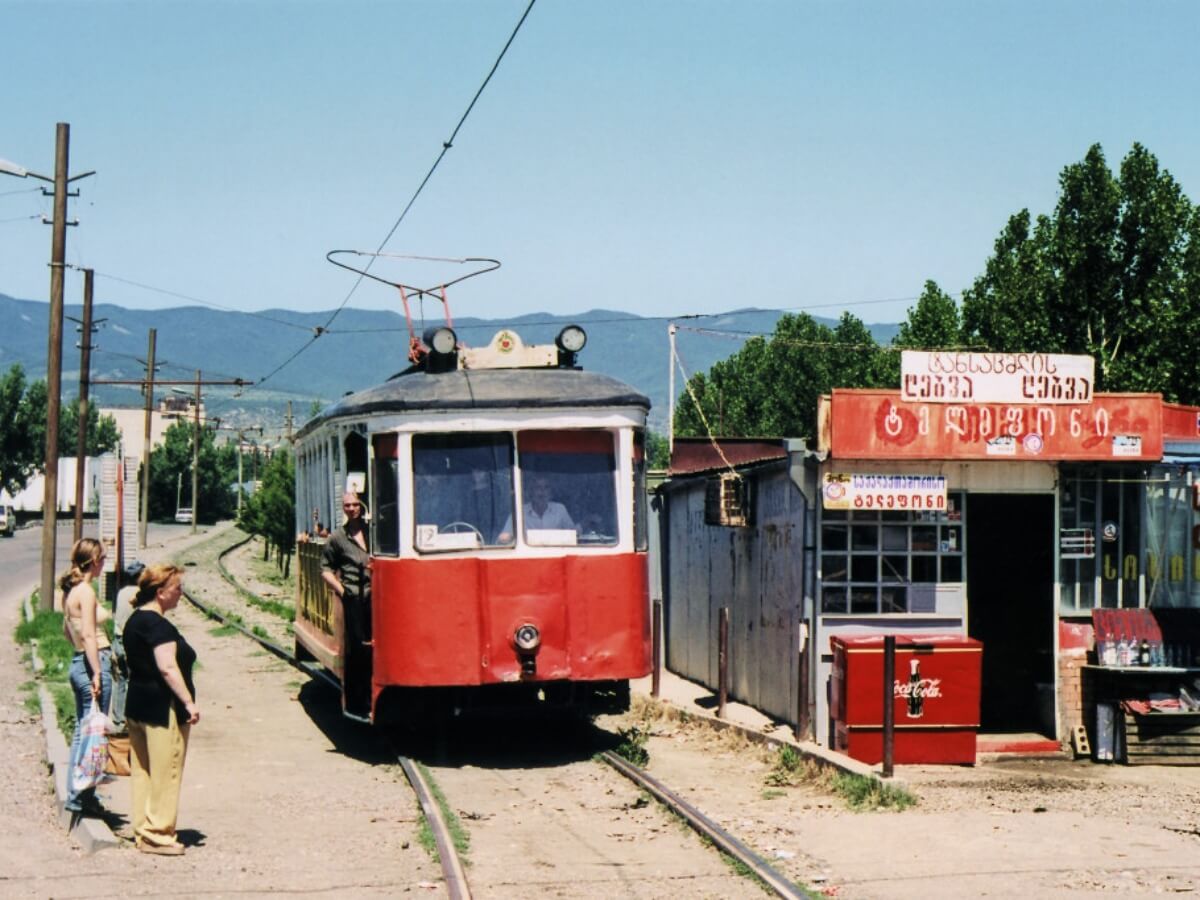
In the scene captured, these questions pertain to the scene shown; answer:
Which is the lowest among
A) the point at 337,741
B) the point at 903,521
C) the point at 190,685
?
the point at 337,741

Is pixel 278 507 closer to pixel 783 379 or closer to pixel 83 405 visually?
pixel 83 405

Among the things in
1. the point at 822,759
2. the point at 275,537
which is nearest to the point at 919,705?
the point at 822,759

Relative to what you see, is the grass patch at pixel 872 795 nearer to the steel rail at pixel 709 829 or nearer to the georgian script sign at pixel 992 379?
the steel rail at pixel 709 829

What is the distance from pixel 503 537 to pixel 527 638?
80 centimetres

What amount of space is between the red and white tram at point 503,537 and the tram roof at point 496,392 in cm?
2

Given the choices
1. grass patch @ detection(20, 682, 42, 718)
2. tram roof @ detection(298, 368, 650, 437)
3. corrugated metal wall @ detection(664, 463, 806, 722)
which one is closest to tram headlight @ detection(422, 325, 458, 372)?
tram roof @ detection(298, 368, 650, 437)

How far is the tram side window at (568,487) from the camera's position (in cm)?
1287

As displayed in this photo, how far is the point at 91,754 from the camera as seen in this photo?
9773mm

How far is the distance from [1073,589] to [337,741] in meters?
7.23

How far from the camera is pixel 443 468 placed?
1288 centimetres

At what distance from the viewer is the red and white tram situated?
1263 cm

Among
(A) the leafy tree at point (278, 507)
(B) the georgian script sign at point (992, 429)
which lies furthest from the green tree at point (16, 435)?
(B) the georgian script sign at point (992, 429)

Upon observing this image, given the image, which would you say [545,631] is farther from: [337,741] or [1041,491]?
[1041,491]

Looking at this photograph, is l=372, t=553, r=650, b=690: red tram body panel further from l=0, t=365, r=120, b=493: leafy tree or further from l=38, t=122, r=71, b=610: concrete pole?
l=0, t=365, r=120, b=493: leafy tree
